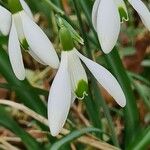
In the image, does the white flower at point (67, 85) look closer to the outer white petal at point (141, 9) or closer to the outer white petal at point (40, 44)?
the outer white petal at point (40, 44)

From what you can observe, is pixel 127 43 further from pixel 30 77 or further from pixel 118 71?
pixel 118 71

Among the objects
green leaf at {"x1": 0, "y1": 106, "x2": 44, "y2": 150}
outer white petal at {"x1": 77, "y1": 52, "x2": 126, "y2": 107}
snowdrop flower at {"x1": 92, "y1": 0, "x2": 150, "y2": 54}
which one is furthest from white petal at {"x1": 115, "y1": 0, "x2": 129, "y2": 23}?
green leaf at {"x1": 0, "y1": 106, "x2": 44, "y2": 150}

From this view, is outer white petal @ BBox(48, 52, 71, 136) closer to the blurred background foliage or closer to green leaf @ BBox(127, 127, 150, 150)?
the blurred background foliage

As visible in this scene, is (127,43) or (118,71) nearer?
(118,71)

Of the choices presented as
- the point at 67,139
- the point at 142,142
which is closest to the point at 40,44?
the point at 67,139

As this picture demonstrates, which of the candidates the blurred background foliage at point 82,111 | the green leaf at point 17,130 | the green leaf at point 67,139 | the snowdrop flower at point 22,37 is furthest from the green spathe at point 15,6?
the green leaf at point 17,130

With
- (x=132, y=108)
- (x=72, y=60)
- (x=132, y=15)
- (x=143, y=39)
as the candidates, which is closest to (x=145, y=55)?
(x=143, y=39)
